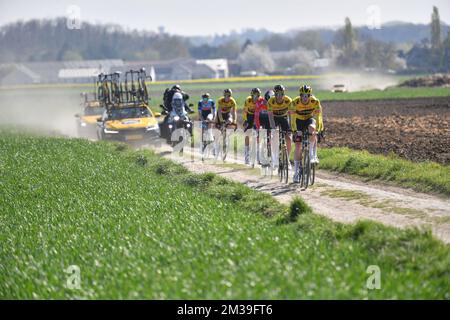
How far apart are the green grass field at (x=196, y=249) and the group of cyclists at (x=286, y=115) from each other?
85.8 inches

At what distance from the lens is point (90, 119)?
35719mm

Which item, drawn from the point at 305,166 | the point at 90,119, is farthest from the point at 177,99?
the point at 305,166

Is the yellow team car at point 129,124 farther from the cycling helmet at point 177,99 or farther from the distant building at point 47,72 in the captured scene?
the distant building at point 47,72

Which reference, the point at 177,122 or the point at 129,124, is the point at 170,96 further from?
the point at 129,124

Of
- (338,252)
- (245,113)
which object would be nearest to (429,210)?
(338,252)

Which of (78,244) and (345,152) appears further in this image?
(345,152)

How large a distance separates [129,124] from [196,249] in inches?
819

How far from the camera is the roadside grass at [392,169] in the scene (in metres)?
16.1

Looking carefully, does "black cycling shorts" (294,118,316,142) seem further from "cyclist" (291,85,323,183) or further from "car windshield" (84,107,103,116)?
"car windshield" (84,107,103,116)
